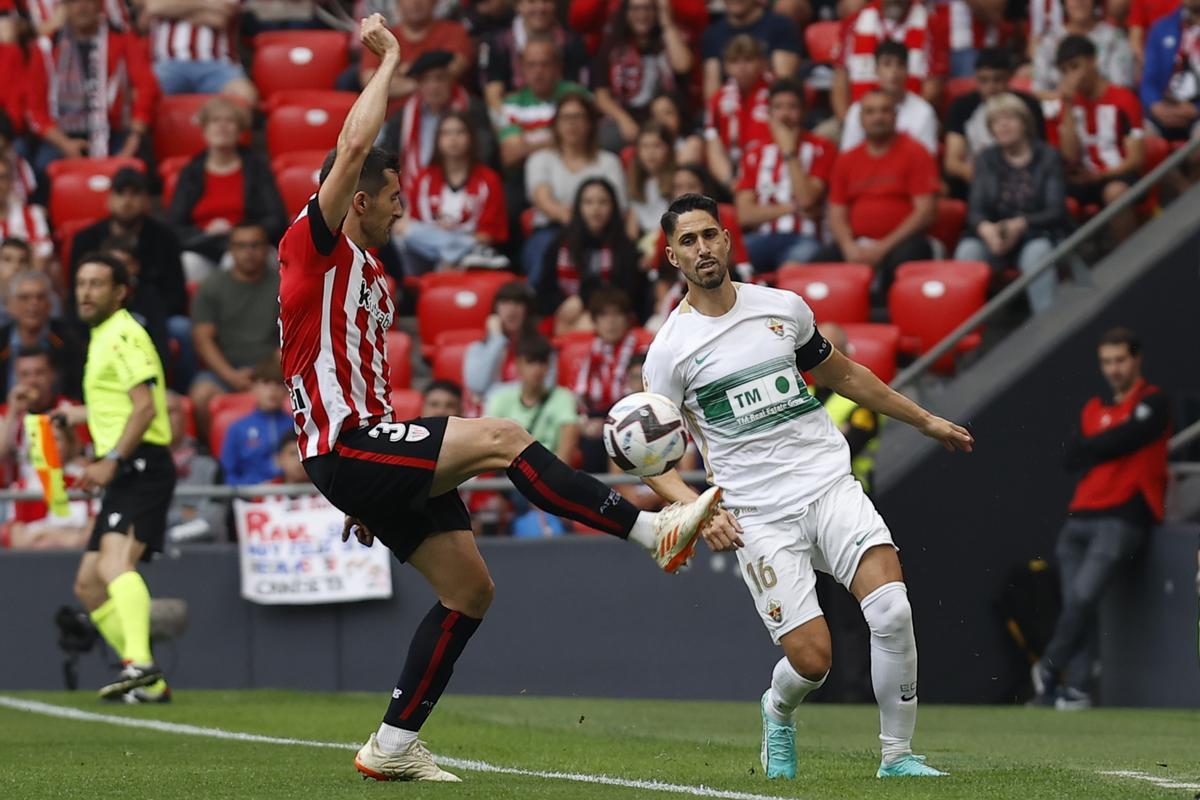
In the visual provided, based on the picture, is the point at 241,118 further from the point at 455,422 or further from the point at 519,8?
the point at 455,422

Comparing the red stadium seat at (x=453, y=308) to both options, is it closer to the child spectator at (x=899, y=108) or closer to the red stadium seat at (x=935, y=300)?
the child spectator at (x=899, y=108)

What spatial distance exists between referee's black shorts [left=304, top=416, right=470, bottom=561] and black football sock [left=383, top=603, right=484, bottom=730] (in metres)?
0.45

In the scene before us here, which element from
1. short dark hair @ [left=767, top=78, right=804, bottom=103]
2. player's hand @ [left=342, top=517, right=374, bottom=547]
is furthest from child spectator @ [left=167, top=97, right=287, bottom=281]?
player's hand @ [left=342, top=517, right=374, bottom=547]

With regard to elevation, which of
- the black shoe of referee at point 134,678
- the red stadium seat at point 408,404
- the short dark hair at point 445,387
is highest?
the short dark hair at point 445,387

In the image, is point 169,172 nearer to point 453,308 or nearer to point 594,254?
point 453,308

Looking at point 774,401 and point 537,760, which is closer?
point 774,401

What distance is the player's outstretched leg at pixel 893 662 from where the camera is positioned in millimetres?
7168

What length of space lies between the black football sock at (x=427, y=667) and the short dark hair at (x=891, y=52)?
28.2ft

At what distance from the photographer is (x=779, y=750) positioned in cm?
737

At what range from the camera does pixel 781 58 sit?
1616cm

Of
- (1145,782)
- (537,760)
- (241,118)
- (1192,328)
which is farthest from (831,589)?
(241,118)

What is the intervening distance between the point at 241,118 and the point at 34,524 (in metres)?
3.92

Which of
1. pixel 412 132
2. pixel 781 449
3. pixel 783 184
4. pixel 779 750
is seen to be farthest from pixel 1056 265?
pixel 779 750

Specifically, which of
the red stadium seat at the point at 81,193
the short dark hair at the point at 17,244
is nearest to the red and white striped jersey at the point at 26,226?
the red stadium seat at the point at 81,193
